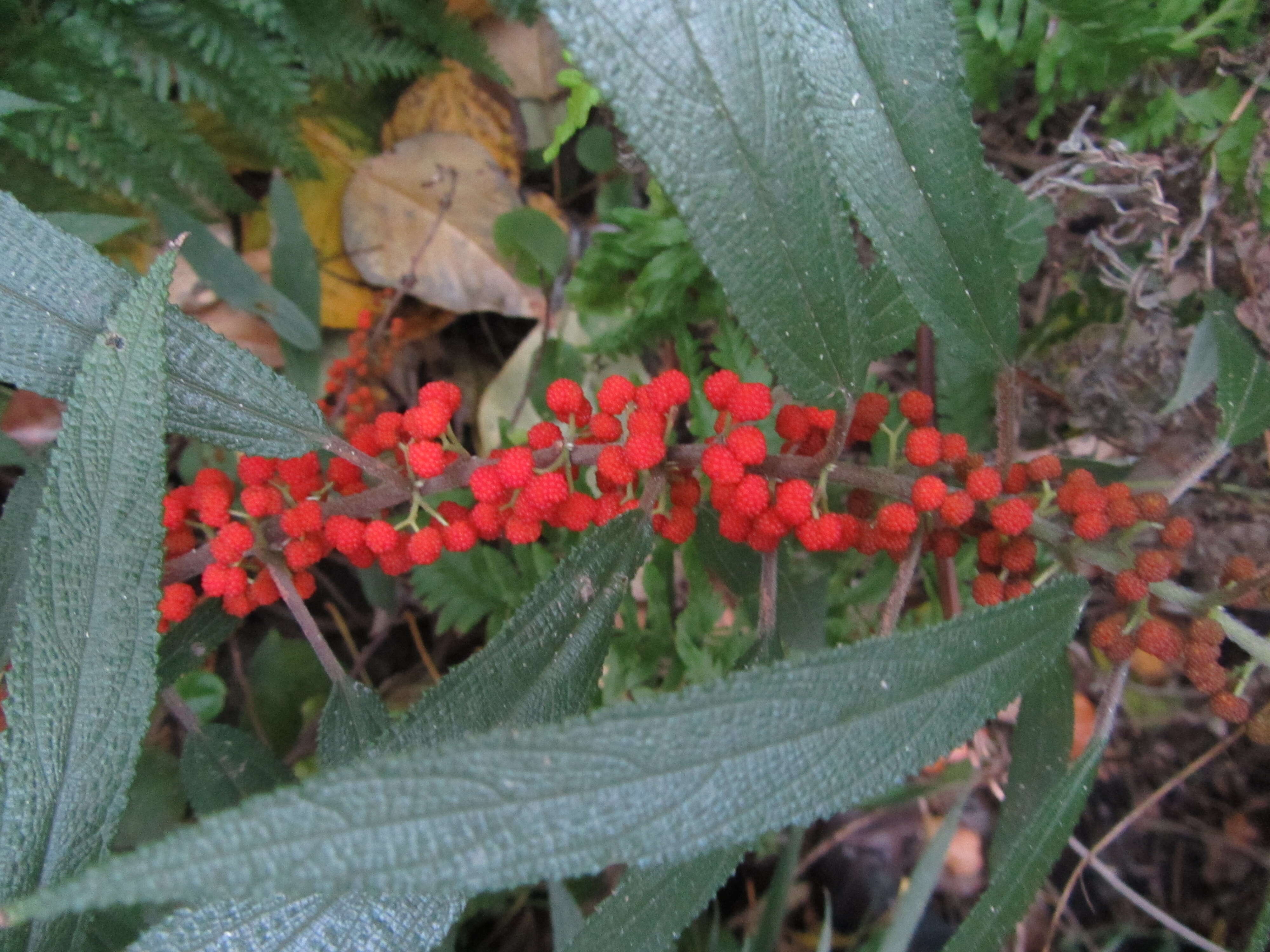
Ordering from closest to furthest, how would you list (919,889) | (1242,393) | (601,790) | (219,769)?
(601,790)
(1242,393)
(219,769)
(919,889)

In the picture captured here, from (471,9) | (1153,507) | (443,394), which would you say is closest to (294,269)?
(471,9)

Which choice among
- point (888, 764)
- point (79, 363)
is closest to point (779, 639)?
point (888, 764)

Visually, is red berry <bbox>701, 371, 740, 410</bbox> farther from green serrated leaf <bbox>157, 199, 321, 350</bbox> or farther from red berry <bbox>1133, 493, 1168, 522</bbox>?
green serrated leaf <bbox>157, 199, 321, 350</bbox>

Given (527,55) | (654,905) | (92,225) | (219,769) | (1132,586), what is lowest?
(219,769)

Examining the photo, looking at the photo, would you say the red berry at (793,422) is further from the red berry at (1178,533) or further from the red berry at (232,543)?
the red berry at (232,543)

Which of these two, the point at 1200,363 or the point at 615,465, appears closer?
the point at 615,465

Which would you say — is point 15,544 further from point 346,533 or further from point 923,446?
point 923,446

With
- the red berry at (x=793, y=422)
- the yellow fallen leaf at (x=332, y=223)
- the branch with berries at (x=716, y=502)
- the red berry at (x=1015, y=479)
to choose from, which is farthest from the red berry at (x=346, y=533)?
the yellow fallen leaf at (x=332, y=223)
